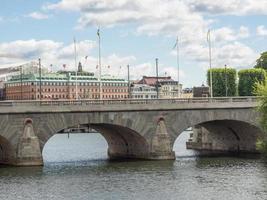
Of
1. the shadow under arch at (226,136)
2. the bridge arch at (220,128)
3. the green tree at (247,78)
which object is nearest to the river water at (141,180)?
the bridge arch at (220,128)

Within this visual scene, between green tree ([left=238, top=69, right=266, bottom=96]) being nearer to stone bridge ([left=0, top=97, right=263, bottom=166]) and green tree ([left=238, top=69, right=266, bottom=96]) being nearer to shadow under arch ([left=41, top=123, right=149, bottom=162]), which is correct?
stone bridge ([left=0, top=97, right=263, bottom=166])

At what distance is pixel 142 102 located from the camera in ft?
260

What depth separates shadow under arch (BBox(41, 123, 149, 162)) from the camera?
80312 millimetres

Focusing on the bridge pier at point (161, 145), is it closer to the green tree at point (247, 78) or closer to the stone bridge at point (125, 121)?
the stone bridge at point (125, 121)

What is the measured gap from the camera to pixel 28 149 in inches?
2810

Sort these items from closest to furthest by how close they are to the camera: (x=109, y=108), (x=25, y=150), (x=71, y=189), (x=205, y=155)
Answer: (x=71, y=189)
(x=25, y=150)
(x=109, y=108)
(x=205, y=155)

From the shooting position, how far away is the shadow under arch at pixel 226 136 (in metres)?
89.1

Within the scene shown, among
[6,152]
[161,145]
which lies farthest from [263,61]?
[6,152]

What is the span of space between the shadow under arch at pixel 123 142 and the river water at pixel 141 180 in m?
3.33

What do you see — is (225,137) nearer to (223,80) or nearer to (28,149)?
(28,149)

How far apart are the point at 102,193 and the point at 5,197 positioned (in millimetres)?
8120

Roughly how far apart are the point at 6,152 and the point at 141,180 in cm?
2002

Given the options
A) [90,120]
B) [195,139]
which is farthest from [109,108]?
[195,139]

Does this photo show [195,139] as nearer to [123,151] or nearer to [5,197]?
[123,151]
